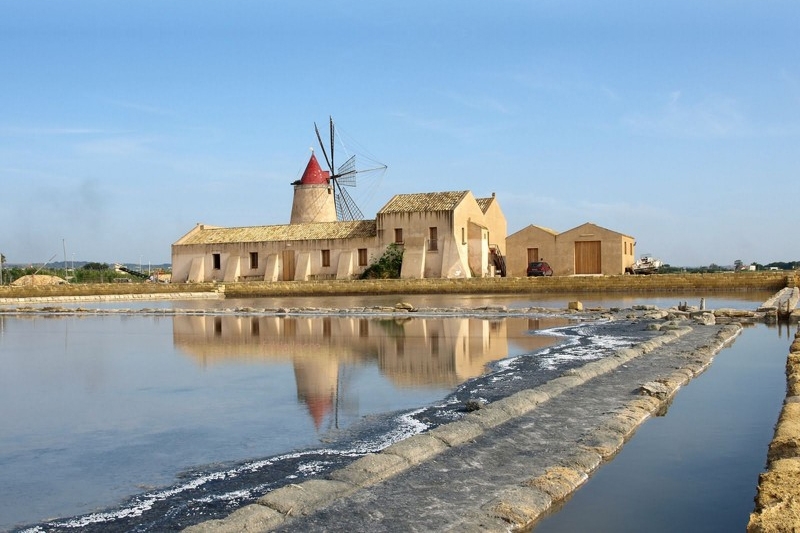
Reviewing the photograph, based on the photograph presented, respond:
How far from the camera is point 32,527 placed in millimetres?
3137

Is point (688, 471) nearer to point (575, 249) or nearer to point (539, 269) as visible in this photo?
point (539, 269)

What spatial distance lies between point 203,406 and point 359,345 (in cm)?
444

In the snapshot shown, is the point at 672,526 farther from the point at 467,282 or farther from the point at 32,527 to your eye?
the point at 467,282

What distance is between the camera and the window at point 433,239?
2725 cm

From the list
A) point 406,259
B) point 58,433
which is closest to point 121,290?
point 406,259

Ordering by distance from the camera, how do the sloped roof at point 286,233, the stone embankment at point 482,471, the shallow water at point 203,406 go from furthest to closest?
the sloped roof at point 286,233 < the shallow water at point 203,406 < the stone embankment at point 482,471

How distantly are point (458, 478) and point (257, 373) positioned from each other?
4.47 meters

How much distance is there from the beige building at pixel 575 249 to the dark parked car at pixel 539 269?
71 centimetres

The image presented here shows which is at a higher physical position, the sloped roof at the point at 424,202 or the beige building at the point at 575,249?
the sloped roof at the point at 424,202

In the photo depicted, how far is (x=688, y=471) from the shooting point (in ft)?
12.7

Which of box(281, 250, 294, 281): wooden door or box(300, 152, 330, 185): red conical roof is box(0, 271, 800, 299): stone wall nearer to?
box(281, 250, 294, 281): wooden door

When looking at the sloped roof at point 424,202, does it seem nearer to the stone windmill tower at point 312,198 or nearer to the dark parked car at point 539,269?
the dark parked car at point 539,269

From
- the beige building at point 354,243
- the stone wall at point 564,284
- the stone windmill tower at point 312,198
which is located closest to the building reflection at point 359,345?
the stone wall at point 564,284

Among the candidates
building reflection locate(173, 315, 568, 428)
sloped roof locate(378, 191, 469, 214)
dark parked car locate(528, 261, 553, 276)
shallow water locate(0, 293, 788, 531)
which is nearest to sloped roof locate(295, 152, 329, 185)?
sloped roof locate(378, 191, 469, 214)
